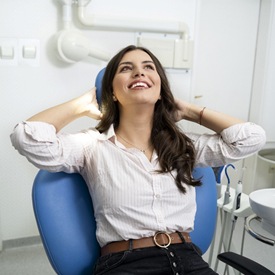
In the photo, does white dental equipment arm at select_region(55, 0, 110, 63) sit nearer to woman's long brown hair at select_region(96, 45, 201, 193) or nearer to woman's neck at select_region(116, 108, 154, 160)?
woman's long brown hair at select_region(96, 45, 201, 193)

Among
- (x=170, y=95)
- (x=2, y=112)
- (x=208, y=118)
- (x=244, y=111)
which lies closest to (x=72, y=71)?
(x=2, y=112)

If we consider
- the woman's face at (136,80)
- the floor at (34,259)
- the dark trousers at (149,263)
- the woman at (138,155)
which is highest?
the woman's face at (136,80)

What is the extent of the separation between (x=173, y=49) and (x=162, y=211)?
1336mm

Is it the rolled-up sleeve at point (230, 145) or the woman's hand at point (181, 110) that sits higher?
the woman's hand at point (181, 110)

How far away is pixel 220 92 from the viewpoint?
268 centimetres

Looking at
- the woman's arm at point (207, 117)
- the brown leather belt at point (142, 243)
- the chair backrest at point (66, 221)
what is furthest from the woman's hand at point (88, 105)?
the brown leather belt at point (142, 243)

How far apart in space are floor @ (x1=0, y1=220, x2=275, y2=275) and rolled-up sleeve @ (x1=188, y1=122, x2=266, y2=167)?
1005mm

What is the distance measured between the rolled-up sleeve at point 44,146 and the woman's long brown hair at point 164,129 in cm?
23

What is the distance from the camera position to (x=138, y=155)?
49.4 inches

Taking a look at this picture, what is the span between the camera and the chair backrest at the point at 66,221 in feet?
3.54

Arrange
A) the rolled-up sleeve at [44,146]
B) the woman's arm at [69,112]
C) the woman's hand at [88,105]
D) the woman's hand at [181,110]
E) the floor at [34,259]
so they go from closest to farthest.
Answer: the rolled-up sleeve at [44,146], the woman's arm at [69,112], the woman's hand at [88,105], the woman's hand at [181,110], the floor at [34,259]

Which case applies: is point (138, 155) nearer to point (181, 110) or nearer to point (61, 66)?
point (181, 110)

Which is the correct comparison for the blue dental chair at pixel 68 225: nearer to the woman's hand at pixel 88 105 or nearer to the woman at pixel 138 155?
the woman at pixel 138 155

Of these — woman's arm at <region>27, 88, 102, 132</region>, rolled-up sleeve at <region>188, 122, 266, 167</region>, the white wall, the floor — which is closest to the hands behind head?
woman's arm at <region>27, 88, 102, 132</region>
